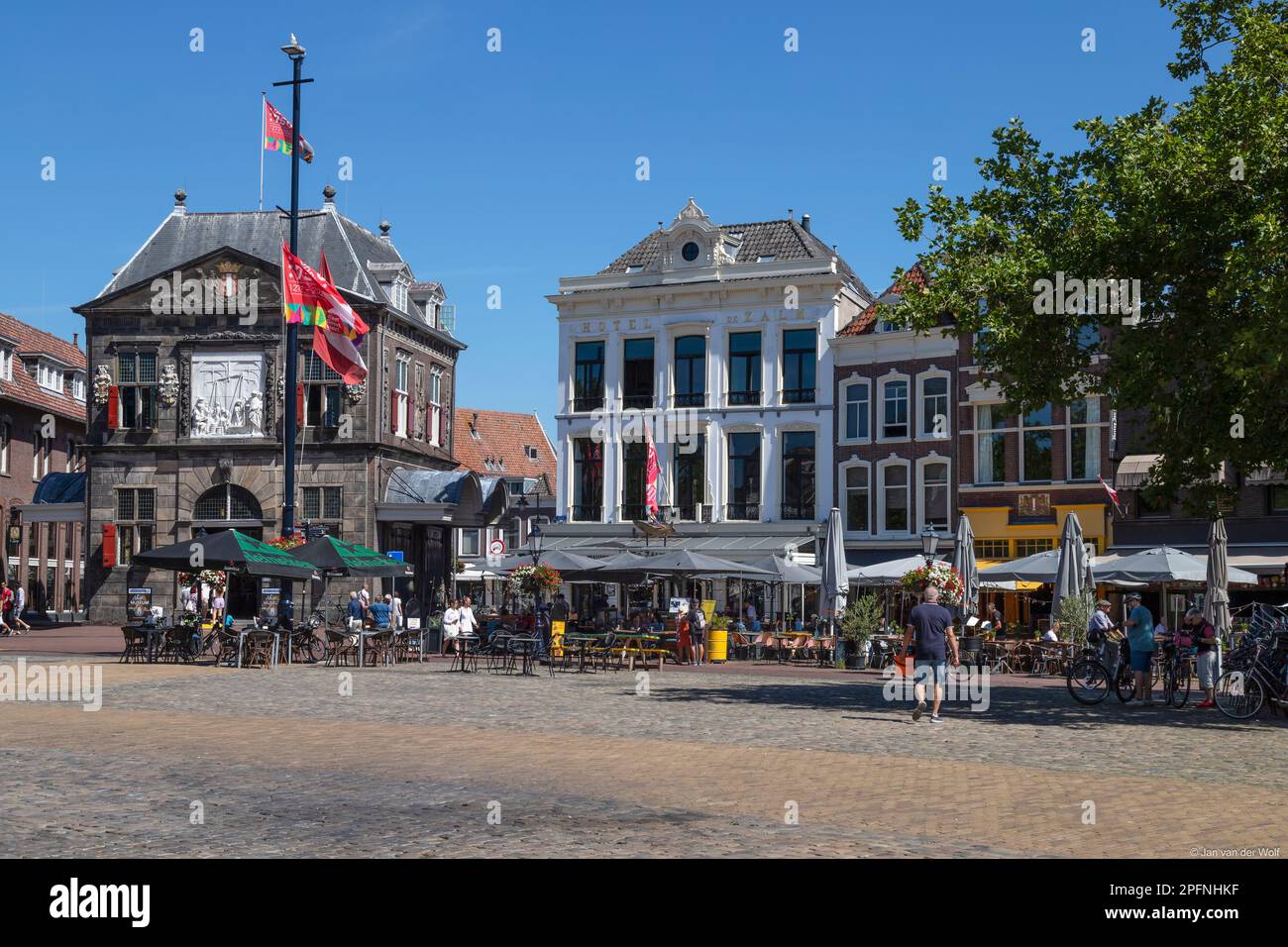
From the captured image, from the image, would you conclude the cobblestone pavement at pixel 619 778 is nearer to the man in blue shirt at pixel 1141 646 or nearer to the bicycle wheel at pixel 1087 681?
the bicycle wheel at pixel 1087 681

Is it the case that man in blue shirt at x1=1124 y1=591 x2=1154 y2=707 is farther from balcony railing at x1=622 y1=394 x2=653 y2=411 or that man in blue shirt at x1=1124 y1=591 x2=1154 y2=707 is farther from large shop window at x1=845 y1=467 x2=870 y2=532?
balcony railing at x1=622 y1=394 x2=653 y2=411

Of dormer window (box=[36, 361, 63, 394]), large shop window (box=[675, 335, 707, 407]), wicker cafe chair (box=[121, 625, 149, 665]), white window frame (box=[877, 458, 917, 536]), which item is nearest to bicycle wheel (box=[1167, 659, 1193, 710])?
wicker cafe chair (box=[121, 625, 149, 665])

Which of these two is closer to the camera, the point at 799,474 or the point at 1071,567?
the point at 1071,567

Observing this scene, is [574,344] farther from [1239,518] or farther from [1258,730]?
[1258,730]

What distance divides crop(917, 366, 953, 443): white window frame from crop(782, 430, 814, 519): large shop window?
3.65 m

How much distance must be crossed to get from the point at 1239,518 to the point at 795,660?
12486 mm

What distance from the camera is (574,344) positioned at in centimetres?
4997

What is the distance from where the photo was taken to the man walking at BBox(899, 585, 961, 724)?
59.3 ft

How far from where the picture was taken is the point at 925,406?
45.1 meters

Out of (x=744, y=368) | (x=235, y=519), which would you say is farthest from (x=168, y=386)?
(x=744, y=368)

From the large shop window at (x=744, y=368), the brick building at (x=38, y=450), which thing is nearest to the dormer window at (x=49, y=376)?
the brick building at (x=38, y=450)

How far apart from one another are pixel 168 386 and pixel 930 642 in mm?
37130

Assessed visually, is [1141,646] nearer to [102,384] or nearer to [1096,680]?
[1096,680]

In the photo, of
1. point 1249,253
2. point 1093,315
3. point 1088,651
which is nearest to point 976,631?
point 1088,651
